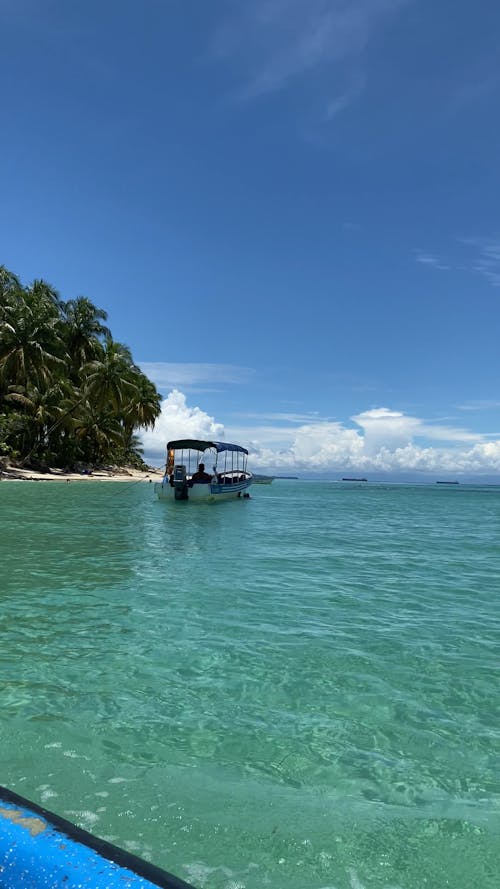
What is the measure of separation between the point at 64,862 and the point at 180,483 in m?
32.0

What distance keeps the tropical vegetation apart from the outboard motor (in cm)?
2131

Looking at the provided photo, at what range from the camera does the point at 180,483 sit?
3331 centimetres

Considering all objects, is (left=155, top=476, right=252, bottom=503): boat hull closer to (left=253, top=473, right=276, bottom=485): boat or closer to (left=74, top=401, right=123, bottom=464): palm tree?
(left=74, top=401, right=123, bottom=464): palm tree

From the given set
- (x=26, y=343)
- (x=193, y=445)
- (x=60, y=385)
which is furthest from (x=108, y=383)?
(x=193, y=445)

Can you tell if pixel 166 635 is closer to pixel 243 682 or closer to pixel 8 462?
pixel 243 682

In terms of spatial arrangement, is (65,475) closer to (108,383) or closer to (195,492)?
(108,383)

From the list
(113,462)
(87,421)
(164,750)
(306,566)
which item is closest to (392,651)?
(164,750)

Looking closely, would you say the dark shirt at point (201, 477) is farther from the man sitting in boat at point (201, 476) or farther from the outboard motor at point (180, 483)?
the outboard motor at point (180, 483)

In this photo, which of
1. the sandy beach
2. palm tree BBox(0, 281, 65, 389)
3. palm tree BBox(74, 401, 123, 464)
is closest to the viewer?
palm tree BBox(0, 281, 65, 389)

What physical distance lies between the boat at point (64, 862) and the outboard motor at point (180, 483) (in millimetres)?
31603

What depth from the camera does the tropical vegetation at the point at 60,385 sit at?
160ft

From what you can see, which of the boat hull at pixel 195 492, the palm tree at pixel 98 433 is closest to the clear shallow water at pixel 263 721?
the boat hull at pixel 195 492

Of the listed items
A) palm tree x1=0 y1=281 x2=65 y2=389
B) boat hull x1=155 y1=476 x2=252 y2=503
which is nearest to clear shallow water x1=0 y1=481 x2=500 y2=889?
boat hull x1=155 y1=476 x2=252 y2=503

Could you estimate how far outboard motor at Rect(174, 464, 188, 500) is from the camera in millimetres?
33250
